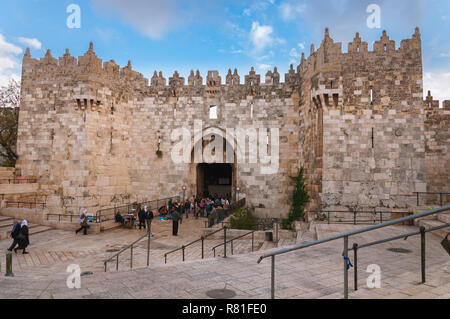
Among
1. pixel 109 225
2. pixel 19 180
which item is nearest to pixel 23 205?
pixel 19 180

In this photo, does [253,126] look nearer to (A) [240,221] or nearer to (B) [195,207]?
(B) [195,207]

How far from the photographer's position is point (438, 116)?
19.1 meters

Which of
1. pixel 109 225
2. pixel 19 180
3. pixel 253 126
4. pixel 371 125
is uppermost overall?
pixel 253 126

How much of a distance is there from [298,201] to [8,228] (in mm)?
15369

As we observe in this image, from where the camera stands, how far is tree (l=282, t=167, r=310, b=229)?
59.4 ft

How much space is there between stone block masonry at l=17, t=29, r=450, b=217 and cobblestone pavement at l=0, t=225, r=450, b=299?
8159mm

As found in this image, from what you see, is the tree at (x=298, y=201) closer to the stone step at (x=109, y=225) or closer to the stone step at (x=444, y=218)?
the stone step at (x=444, y=218)

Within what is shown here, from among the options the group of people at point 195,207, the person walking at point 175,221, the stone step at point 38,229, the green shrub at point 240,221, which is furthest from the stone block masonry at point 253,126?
the person walking at point 175,221

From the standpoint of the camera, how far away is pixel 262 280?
5.87m

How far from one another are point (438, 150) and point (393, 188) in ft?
23.0

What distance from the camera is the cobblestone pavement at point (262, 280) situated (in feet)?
16.0

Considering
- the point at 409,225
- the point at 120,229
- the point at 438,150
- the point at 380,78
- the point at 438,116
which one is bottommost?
the point at 120,229
